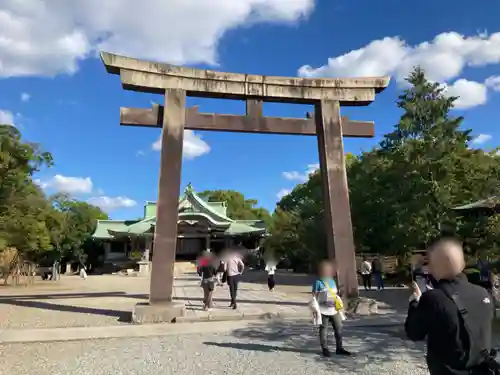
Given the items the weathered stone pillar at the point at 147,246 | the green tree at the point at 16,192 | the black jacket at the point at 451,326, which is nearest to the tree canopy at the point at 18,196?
the green tree at the point at 16,192

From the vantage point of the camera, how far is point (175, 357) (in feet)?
21.2

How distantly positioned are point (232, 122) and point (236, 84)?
3.13 ft

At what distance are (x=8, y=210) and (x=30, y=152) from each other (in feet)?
8.31

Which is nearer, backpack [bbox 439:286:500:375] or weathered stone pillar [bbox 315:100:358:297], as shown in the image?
backpack [bbox 439:286:500:375]

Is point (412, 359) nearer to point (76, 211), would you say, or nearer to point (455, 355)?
point (455, 355)

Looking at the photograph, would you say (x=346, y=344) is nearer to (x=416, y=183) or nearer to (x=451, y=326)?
(x=451, y=326)

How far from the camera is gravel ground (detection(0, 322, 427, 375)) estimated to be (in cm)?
579

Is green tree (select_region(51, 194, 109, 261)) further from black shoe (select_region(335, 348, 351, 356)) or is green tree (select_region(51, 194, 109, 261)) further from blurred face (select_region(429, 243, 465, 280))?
blurred face (select_region(429, 243, 465, 280))

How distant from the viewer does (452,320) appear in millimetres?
2539

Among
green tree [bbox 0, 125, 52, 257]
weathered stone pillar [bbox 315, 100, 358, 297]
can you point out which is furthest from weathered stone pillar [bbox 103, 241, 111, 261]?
weathered stone pillar [bbox 315, 100, 358, 297]

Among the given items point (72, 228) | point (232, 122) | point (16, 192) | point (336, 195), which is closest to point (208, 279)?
point (336, 195)

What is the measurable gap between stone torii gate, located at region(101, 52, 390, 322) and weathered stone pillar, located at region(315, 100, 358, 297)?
0.08 ft

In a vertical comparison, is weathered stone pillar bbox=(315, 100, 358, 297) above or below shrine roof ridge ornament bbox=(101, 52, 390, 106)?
below

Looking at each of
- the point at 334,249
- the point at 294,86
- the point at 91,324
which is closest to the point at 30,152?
the point at 91,324
